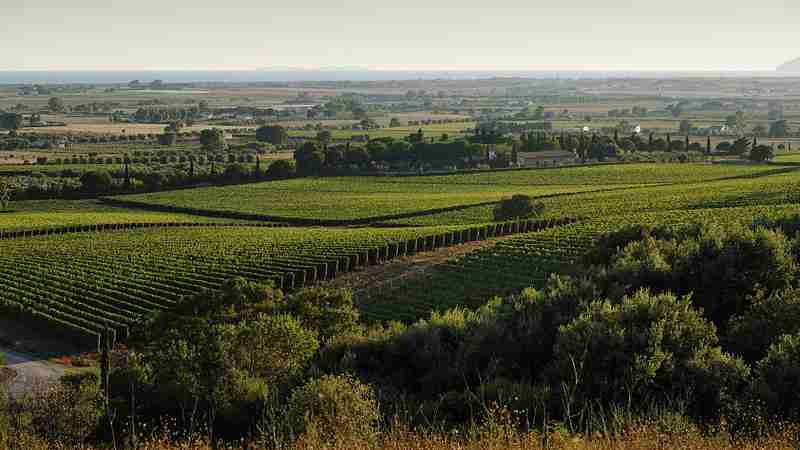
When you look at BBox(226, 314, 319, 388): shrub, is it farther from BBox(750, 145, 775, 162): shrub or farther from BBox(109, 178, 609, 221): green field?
BBox(750, 145, 775, 162): shrub

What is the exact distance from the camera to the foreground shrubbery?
11898 millimetres

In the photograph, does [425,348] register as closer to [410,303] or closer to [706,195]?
[410,303]

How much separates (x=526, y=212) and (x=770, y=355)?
53183mm

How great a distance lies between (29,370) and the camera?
3288 centimetres

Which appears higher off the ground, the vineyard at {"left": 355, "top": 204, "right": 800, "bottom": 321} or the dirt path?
the vineyard at {"left": 355, "top": 204, "right": 800, "bottom": 321}

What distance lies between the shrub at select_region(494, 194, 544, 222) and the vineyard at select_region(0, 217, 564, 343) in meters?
6.32

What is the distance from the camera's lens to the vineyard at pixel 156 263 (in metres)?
39.9

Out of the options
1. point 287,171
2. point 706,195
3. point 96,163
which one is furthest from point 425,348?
point 96,163

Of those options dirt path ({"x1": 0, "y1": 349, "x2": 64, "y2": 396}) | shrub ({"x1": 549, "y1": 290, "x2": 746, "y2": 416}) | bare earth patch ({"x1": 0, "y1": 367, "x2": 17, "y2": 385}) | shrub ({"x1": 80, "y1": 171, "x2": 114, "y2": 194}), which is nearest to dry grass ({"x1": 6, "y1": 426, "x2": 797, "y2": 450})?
shrub ({"x1": 549, "y1": 290, "x2": 746, "y2": 416})

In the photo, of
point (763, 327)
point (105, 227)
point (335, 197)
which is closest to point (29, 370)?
point (763, 327)

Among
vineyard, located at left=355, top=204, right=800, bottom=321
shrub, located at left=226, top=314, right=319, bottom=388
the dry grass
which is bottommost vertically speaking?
vineyard, located at left=355, top=204, right=800, bottom=321

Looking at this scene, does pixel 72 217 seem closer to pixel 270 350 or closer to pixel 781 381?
pixel 270 350

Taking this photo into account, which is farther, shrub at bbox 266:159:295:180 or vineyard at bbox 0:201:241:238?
shrub at bbox 266:159:295:180

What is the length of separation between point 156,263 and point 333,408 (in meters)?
38.9
